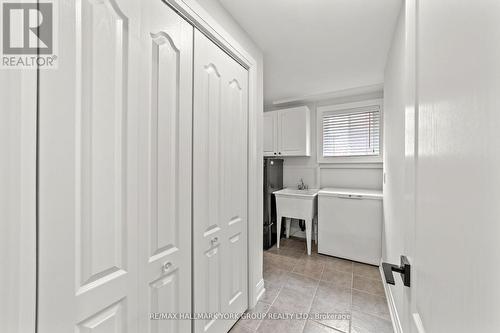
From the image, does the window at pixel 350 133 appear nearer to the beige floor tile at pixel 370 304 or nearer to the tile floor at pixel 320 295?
the tile floor at pixel 320 295

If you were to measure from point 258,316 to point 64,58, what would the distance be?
2114mm

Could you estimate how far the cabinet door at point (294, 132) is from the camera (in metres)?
3.37

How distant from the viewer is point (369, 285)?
2.20 metres

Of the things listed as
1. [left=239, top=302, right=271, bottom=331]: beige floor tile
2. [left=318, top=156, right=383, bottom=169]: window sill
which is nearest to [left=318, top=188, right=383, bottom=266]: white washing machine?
[left=318, top=156, right=383, bottom=169]: window sill

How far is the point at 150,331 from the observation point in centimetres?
94

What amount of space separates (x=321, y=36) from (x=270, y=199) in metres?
2.27

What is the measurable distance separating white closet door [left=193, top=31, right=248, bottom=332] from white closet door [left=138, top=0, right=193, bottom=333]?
7cm

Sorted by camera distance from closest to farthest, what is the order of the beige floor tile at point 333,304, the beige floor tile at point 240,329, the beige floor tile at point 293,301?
the beige floor tile at point 240,329
the beige floor tile at point 333,304
the beige floor tile at point 293,301

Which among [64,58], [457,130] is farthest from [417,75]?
[64,58]

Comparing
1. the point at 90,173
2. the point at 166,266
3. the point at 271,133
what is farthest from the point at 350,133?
the point at 90,173

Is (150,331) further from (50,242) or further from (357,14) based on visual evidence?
(357,14)

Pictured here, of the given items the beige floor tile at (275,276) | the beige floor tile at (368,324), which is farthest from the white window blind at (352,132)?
the beige floor tile at (368,324)

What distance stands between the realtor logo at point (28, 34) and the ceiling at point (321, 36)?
1.22 metres

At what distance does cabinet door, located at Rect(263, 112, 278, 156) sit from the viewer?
359 cm
